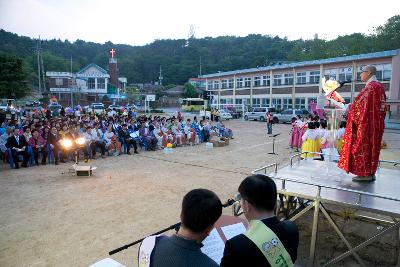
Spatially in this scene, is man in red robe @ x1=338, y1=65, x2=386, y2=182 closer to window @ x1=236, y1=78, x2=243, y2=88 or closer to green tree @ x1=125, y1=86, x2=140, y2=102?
window @ x1=236, y1=78, x2=243, y2=88

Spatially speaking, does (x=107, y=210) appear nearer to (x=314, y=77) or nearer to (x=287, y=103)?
(x=314, y=77)

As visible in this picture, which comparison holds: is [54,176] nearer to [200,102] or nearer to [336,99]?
[336,99]

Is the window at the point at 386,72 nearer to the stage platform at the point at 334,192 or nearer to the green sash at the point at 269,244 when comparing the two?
the stage platform at the point at 334,192

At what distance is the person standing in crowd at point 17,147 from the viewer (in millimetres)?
10891

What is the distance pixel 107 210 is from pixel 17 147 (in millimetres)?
6506

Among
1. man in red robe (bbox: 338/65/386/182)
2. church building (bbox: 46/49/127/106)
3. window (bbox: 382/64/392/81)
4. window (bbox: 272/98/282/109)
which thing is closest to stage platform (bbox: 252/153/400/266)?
man in red robe (bbox: 338/65/386/182)

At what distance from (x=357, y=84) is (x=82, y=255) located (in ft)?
110

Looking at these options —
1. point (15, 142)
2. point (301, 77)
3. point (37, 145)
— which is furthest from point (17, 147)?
point (301, 77)

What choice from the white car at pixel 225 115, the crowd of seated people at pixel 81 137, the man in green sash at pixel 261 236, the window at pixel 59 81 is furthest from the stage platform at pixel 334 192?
the window at pixel 59 81

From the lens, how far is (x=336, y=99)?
19.3ft

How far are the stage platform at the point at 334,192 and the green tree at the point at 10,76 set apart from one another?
40804 mm

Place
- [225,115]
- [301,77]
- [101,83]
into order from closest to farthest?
[225,115], [301,77], [101,83]

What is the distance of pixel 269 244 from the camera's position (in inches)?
80.7

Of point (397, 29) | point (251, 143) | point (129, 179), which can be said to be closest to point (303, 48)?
point (397, 29)
